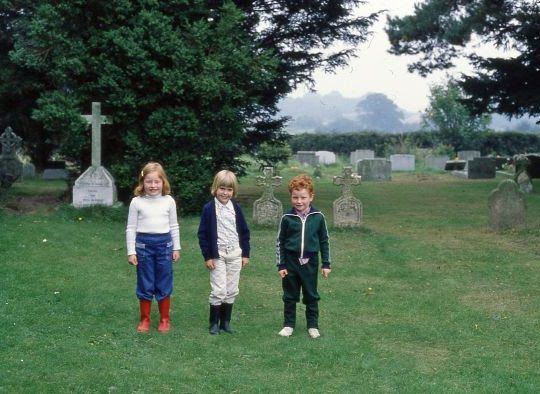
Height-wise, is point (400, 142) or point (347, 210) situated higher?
point (400, 142)

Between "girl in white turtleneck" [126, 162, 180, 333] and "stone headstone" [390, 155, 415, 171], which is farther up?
"stone headstone" [390, 155, 415, 171]

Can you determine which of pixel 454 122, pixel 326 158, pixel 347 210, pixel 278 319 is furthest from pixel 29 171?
pixel 454 122

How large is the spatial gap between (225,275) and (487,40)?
62.6 ft

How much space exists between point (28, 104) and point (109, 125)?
9.29 metres

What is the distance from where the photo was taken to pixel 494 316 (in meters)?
8.80

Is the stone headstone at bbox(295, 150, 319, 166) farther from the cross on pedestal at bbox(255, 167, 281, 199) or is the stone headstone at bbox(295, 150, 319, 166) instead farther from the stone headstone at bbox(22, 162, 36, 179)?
the cross on pedestal at bbox(255, 167, 281, 199)

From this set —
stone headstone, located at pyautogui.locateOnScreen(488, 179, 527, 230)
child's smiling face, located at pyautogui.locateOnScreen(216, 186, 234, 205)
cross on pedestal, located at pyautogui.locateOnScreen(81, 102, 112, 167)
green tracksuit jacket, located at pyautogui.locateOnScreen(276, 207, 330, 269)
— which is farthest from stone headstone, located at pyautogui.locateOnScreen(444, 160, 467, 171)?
child's smiling face, located at pyautogui.locateOnScreen(216, 186, 234, 205)

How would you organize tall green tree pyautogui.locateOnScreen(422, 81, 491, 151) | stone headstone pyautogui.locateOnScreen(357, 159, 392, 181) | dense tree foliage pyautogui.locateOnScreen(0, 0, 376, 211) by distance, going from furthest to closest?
tall green tree pyautogui.locateOnScreen(422, 81, 491, 151) < stone headstone pyautogui.locateOnScreen(357, 159, 392, 181) < dense tree foliage pyautogui.locateOnScreen(0, 0, 376, 211)

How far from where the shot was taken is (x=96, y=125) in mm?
16516

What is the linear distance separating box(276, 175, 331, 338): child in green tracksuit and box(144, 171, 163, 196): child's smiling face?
1.26 metres

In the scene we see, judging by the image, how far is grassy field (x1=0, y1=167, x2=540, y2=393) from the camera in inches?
257

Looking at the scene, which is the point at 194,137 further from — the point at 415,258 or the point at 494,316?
the point at 494,316

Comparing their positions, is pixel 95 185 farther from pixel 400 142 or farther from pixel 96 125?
pixel 400 142

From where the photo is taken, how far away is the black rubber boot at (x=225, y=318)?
8.03m
